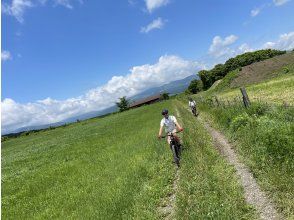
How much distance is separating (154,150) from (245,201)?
10.7 metres

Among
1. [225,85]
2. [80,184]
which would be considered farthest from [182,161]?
[225,85]

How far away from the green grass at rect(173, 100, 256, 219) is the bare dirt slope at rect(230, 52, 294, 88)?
6498cm

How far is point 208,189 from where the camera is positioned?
11336 millimetres

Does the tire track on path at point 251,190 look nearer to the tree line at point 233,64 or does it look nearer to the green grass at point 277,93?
the green grass at point 277,93

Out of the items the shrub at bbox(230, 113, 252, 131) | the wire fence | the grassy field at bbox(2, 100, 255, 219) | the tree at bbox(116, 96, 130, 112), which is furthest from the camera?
the tree at bbox(116, 96, 130, 112)

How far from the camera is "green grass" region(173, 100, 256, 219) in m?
9.33

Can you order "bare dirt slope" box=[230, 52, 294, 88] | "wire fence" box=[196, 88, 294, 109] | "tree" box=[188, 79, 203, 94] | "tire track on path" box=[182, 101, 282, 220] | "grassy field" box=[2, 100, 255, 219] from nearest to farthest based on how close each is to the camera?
"tire track on path" box=[182, 101, 282, 220] → "grassy field" box=[2, 100, 255, 219] → "wire fence" box=[196, 88, 294, 109] → "bare dirt slope" box=[230, 52, 294, 88] → "tree" box=[188, 79, 203, 94]

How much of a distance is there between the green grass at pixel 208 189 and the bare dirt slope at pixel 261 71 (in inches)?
2558

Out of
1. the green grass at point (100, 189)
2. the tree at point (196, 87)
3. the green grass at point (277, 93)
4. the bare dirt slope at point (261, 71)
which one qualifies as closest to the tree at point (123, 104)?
the tree at point (196, 87)

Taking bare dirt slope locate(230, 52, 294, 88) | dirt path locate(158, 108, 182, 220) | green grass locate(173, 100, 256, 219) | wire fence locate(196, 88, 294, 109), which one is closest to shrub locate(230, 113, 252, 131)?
wire fence locate(196, 88, 294, 109)

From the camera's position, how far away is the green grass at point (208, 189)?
9.33 metres

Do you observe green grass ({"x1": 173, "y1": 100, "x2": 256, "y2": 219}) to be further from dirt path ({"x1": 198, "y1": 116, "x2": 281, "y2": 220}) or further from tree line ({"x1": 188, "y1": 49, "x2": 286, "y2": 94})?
tree line ({"x1": 188, "y1": 49, "x2": 286, "y2": 94})

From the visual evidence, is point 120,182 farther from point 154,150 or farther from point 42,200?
point 154,150

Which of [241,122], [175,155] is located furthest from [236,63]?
[175,155]
